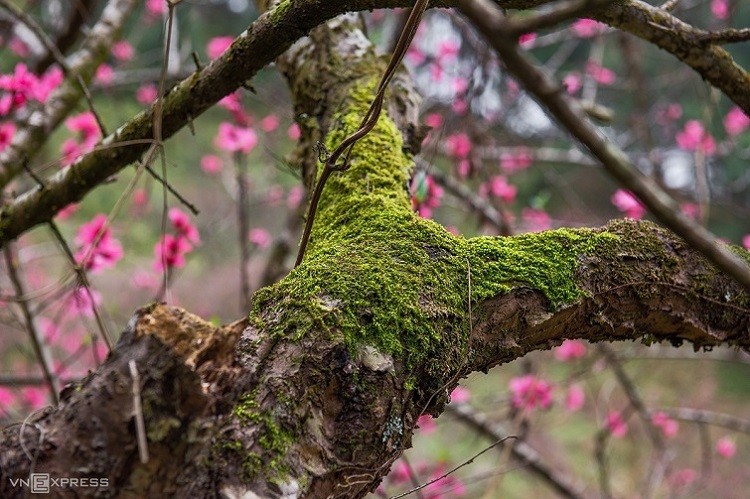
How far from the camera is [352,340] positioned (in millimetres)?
1025

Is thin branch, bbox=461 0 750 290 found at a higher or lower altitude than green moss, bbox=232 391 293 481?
higher

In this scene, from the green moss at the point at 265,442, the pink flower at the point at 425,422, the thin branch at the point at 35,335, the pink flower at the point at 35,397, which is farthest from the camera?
the pink flower at the point at 35,397

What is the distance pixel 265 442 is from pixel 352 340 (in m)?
0.21

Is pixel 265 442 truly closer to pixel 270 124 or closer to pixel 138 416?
pixel 138 416

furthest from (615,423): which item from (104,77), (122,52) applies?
(122,52)

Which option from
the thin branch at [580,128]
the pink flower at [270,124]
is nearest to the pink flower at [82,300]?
the thin branch at [580,128]

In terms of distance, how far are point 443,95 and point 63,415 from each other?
14.1ft

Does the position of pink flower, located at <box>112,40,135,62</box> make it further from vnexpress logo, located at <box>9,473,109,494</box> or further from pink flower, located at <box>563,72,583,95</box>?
vnexpress logo, located at <box>9,473,109,494</box>

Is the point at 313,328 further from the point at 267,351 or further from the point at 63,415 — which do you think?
the point at 63,415

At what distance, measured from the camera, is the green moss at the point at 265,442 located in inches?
35.4

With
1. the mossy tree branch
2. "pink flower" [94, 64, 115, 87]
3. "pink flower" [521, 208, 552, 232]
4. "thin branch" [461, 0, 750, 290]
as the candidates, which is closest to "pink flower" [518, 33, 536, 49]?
"thin branch" [461, 0, 750, 290]

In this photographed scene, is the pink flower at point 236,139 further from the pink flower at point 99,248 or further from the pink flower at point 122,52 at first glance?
the pink flower at point 122,52

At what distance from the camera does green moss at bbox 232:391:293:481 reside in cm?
90

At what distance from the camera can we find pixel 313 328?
1027 mm
